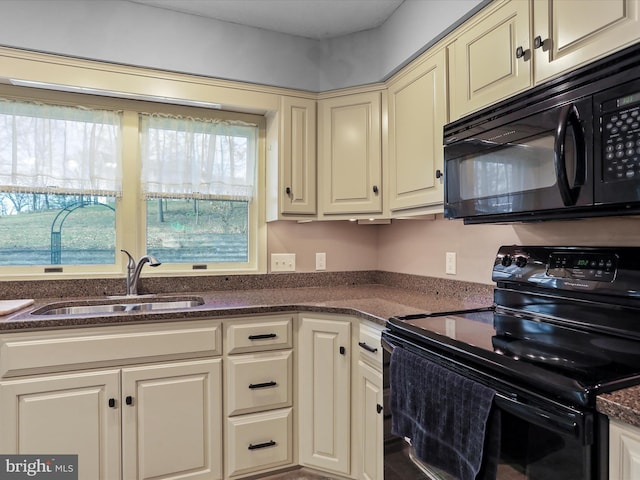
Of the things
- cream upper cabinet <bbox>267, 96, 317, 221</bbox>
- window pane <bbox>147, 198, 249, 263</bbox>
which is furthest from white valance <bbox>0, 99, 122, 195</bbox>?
cream upper cabinet <bbox>267, 96, 317, 221</bbox>

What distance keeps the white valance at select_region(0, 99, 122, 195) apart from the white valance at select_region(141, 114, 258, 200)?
175 millimetres

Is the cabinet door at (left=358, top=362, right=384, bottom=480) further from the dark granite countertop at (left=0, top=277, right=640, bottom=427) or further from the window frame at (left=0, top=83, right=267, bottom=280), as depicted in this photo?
the window frame at (left=0, top=83, right=267, bottom=280)

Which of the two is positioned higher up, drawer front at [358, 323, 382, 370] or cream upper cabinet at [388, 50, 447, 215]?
cream upper cabinet at [388, 50, 447, 215]

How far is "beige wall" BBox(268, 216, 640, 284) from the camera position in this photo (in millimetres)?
1358

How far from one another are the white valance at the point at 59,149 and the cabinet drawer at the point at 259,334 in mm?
1099

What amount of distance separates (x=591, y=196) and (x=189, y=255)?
203cm

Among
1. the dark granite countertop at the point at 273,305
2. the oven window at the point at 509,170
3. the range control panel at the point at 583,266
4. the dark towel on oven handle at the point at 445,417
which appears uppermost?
the oven window at the point at 509,170

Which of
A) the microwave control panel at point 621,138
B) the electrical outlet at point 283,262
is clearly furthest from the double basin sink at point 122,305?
the microwave control panel at point 621,138

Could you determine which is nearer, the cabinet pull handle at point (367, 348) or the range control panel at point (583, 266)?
the range control panel at point (583, 266)

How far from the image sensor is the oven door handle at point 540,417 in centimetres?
74

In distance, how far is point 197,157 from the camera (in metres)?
2.34

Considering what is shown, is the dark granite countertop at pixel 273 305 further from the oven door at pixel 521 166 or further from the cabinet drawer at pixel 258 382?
the oven door at pixel 521 166

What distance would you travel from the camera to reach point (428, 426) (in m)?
1.08

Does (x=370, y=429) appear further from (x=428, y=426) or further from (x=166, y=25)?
(x=166, y=25)
